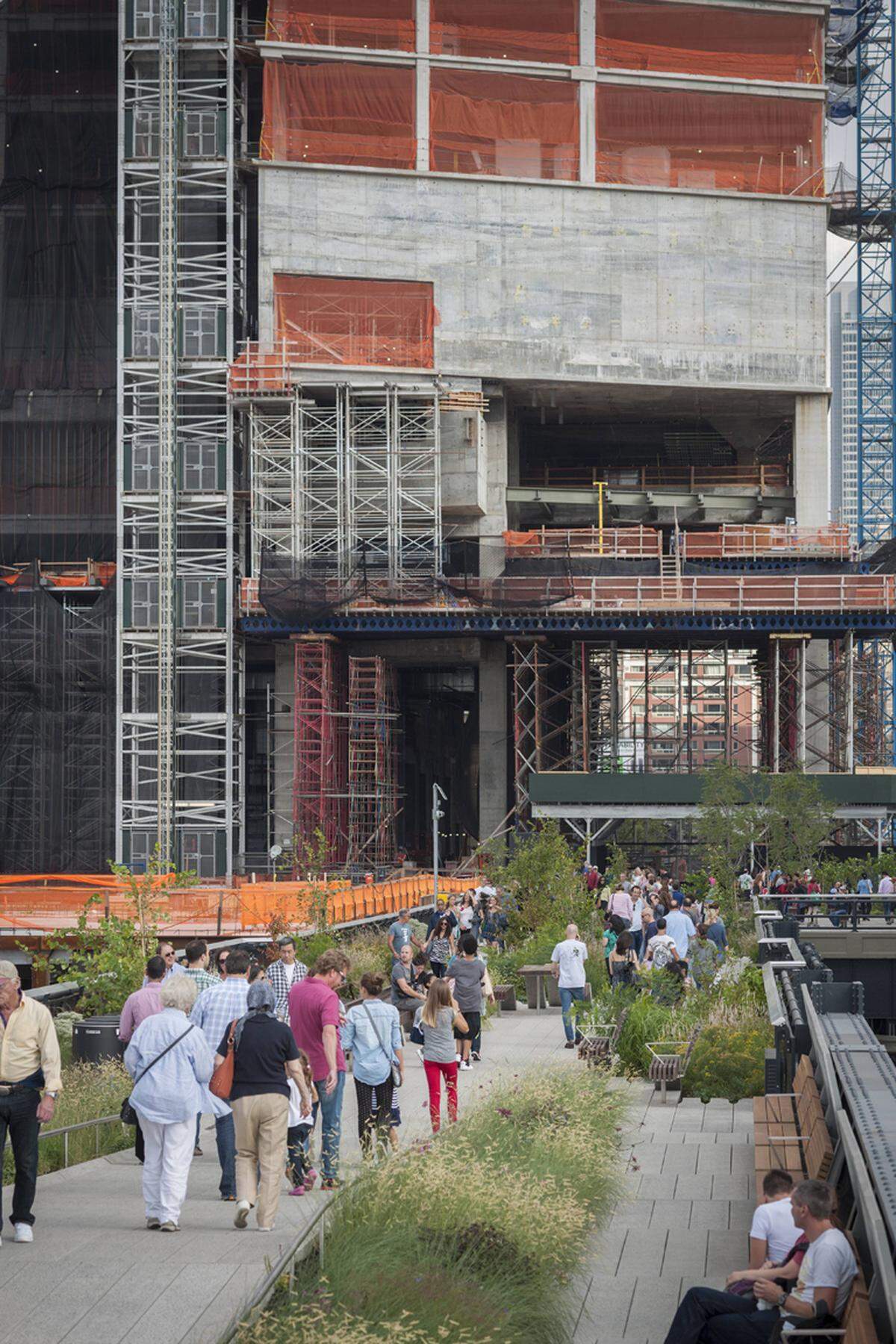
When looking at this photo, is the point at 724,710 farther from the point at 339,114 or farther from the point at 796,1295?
the point at 796,1295

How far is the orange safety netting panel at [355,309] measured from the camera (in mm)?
68188

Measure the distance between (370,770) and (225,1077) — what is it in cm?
5496

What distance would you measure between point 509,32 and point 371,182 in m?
7.88

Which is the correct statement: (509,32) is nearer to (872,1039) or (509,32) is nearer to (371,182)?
(371,182)

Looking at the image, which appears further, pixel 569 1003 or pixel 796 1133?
pixel 569 1003

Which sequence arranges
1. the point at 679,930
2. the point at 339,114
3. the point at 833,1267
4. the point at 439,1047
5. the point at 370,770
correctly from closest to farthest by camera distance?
the point at 833,1267 → the point at 439,1047 → the point at 679,930 → the point at 370,770 → the point at 339,114

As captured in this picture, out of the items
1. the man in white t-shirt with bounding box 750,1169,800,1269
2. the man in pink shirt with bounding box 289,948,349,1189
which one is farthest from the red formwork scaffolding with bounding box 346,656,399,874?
the man in white t-shirt with bounding box 750,1169,800,1269

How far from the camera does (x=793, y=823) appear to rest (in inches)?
1812

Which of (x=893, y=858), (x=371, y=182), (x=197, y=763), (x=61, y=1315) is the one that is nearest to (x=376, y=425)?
(x=371, y=182)

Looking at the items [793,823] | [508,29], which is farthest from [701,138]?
[793,823]

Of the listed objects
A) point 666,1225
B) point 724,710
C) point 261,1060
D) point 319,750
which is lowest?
point 666,1225

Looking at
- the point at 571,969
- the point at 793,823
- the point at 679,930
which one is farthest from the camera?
the point at 793,823

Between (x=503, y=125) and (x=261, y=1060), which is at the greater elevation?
(x=503, y=125)

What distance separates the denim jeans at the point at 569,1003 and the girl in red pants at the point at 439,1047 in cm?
531
